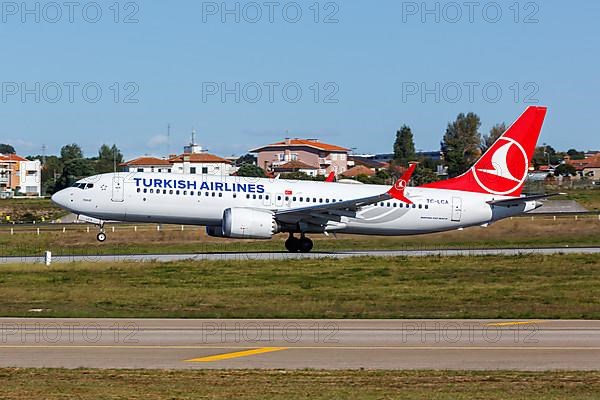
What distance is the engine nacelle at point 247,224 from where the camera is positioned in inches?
1727

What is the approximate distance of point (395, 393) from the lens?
15367mm

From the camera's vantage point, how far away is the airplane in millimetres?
44812

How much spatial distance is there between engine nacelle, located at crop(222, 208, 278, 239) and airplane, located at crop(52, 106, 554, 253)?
0.14 feet

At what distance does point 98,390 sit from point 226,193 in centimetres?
3009

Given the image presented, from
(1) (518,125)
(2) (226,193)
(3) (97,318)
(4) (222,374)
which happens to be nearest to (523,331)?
(4) (222,374)

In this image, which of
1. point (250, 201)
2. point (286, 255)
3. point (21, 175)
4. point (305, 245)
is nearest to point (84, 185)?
point (250, 201)

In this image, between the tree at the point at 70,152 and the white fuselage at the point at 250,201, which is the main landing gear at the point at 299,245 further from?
the tree at the point at 70,152

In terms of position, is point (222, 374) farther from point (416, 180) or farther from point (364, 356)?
point (416, 180)

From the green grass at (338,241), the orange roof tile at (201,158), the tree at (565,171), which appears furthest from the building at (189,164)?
the green grass at (338,241)

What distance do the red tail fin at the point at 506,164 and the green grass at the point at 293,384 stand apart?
3258 cm

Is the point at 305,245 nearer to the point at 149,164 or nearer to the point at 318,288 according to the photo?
the point at 318,288

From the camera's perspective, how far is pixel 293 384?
52.7 ft

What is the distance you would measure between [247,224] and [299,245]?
3604 millimetres

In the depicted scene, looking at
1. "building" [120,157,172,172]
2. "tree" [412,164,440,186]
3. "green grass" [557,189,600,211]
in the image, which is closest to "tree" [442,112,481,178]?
"tree" [412,164,440,186]
